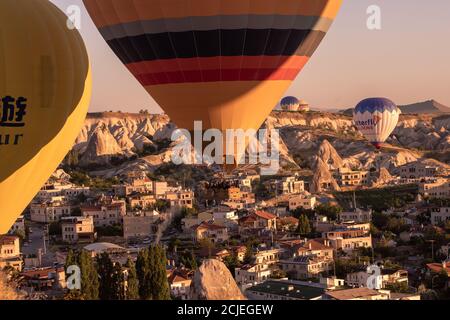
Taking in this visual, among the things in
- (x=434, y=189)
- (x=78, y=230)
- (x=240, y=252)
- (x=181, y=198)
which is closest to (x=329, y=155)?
(x=434, y=189)

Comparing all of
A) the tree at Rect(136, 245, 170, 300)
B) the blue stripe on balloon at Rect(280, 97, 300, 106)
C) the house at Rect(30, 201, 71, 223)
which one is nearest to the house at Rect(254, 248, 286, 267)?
the tree at Rect(136, 245, 170, 300)

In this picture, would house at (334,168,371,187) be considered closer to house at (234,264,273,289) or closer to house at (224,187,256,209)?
house at (224,187,256,209)

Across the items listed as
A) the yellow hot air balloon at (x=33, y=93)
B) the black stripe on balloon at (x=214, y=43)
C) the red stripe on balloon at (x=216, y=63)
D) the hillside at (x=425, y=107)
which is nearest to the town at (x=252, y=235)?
the red stripe on balloon at (x=216, y=63)

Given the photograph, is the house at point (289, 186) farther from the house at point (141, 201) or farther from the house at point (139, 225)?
the house at point (139, 225)

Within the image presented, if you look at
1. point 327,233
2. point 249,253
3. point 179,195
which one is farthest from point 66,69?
point 179,195

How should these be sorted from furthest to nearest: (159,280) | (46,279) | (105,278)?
(46,279) → (159,280) → (105,278)

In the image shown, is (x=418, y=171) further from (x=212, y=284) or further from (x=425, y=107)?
(x=425, y=107)
